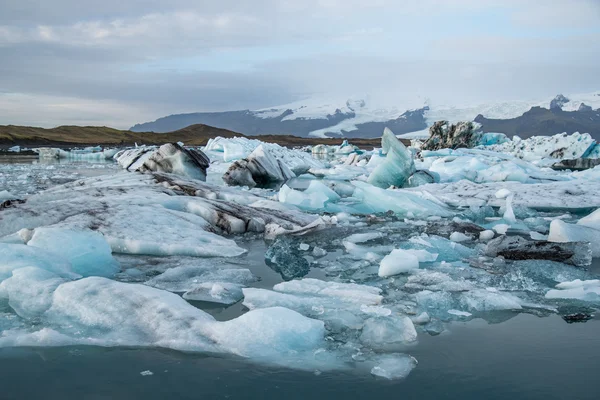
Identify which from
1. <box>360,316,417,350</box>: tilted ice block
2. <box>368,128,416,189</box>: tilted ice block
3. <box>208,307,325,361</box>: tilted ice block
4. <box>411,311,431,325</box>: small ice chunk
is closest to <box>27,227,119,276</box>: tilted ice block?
<box>208,307,325,361</box>: tilted ice block

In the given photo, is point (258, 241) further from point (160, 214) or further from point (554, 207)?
point (554, 207)

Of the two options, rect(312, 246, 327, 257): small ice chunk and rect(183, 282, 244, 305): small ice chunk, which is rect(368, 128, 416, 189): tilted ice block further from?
rect(183, 282, 244, 305): small ice chunk

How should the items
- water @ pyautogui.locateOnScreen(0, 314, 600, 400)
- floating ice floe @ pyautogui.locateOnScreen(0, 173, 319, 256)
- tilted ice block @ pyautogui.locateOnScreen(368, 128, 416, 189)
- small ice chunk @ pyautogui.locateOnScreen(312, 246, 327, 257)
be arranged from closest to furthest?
water @ pyautogui.locateOnScreen(0, 314, 600, 400)
floating ice floe @ pyautogui.locateOnScreen(0, 173, 319, 256)
small ice chunk @ pyautogui.locateOnScreen(312, 246, 327, 257)
tilted ice block @ pyautogui.locateOnScreen(368, 128, 416, 189)

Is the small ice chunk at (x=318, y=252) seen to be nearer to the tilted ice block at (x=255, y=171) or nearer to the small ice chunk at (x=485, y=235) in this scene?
the small ice chunk at (x=485, y=235)

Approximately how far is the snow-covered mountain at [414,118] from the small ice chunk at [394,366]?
A: 377ft

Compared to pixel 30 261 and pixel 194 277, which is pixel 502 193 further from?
pixel 30 261

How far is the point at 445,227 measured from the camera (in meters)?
5.27

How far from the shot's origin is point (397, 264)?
3225 mm

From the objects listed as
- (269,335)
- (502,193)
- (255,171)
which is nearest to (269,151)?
(255,171)

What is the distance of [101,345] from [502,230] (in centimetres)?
434

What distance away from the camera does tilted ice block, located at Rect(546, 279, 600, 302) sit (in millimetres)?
2755

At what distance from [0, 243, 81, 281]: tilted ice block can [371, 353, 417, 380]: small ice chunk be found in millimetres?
1892

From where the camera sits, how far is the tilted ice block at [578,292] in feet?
9.04

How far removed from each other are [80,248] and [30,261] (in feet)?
1.28
